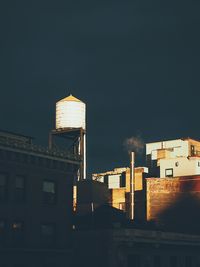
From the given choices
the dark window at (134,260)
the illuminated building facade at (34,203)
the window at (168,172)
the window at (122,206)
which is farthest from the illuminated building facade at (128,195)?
the illuminated building facade at (34,203)

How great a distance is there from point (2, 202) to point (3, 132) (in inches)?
284

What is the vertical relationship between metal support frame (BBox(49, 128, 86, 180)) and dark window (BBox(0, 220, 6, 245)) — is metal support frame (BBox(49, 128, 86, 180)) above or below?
above

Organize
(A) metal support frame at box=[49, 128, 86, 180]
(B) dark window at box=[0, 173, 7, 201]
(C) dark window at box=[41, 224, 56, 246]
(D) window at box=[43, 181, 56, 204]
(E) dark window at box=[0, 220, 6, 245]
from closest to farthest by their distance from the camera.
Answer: (E) dark window at box=[0, 220, 6, 245] < (B) dark window at box=[0, 173, 7, 201] < (C) dark window at box=[41, 224, 56, 246] < (D) window at box=[43, 181, 56, 204] < (A) metal support frame at box=[49, 128, 86, 180]

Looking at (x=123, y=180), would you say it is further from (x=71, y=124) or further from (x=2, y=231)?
(x=2, y=231)

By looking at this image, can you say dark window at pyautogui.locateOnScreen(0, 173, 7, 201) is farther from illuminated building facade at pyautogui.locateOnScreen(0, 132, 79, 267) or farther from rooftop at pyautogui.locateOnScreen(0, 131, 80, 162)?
rooftop at pyautogui.locateOnScreen(0, 131, 80, 162)

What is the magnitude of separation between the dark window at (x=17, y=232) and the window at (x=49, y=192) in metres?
3.68

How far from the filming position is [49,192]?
5303 centimetres

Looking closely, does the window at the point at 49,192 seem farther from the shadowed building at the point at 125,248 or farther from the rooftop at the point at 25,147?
the shadowed building at the point at 125,248

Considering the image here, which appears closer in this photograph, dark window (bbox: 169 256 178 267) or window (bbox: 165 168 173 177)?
dark window (bbox: 169 256 178 267)

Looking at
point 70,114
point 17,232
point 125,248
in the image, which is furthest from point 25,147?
point 70,114

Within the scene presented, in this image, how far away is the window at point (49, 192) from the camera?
52.6 m

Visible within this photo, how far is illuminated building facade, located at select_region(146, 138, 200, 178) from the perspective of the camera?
89156 millimetres

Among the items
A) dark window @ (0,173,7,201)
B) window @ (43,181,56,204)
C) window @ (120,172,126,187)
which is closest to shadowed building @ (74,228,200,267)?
window @ (43,181,56,204)

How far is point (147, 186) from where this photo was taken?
8375 centimetres
